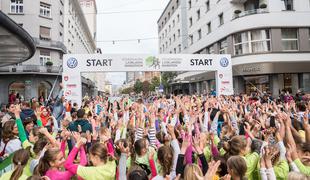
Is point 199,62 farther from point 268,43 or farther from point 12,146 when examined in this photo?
point 12,146

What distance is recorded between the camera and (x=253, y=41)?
71.4ft

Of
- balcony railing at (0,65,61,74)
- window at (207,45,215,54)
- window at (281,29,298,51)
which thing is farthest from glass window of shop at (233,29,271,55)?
balcony railing at (0,65,61,74)

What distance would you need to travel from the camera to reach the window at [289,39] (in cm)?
2150

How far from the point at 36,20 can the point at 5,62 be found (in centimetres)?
2281

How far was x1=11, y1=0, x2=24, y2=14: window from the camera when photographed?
104ft

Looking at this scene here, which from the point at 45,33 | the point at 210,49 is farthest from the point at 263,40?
the point at 45,33

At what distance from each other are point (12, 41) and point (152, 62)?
311 inches

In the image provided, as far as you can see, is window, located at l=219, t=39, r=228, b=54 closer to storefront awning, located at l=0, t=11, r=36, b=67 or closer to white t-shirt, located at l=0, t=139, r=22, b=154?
storefront awning, located at l=0, t=11, r=36, b=67

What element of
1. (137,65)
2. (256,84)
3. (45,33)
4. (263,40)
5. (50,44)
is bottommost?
(256,84)

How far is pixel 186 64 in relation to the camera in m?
15.1

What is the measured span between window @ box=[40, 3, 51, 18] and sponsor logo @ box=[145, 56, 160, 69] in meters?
24.7

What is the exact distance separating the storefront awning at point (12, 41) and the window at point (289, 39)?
19.7 m

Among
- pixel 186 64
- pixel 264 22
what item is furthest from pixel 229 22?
pixel 186 64

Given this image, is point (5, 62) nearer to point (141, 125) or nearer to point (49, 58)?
point (141, 125)
